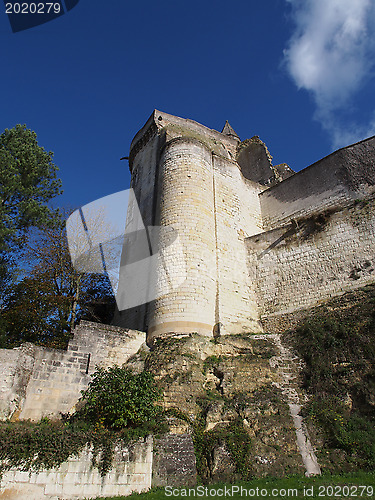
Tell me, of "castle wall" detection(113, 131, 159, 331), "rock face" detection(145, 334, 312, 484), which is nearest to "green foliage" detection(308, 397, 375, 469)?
"rock face" detection(145, 334, 312, 484)

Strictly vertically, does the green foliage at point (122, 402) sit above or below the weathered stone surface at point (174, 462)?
above

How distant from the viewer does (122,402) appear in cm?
732

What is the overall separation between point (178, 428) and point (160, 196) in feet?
28.9

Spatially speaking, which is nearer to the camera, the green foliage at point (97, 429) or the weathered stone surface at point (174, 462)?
the green foliage at point (97, 429)

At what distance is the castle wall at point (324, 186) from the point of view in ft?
45.6

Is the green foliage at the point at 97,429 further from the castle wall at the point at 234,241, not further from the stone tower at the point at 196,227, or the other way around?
the castle wall at the point at 234,241

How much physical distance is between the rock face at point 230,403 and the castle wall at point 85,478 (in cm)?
122

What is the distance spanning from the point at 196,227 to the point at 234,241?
2.30m

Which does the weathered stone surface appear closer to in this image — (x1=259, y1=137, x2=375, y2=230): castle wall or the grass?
the grass

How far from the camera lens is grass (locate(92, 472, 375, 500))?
566cm

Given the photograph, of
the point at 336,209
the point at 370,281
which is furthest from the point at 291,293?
the point at 336,209

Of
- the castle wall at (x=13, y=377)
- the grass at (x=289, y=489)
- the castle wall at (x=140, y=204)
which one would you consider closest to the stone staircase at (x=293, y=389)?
the grass at (x=289, y=489)

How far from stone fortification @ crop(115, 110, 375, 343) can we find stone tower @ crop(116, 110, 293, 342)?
40mm

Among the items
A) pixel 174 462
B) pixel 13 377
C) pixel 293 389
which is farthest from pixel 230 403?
pixel 13 377
